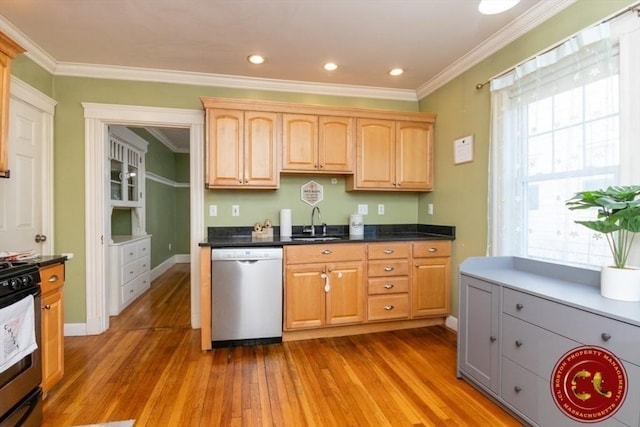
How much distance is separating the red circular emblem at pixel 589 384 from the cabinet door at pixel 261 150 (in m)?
2.50

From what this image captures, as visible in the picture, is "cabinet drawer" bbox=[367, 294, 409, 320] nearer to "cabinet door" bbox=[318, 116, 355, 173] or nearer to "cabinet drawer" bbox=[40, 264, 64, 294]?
"cabinet door" bbox=[318, 116, 355, 173]

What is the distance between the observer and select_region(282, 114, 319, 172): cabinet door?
10.3 ft

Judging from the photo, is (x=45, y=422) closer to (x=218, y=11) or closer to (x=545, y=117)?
(x=218, y=11)

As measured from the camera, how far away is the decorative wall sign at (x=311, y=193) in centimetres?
353

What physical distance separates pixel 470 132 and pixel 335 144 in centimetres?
127

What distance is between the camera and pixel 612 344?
4.42 feet

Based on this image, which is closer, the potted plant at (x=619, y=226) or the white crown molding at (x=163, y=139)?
the potted plant at (x=619, y=226)

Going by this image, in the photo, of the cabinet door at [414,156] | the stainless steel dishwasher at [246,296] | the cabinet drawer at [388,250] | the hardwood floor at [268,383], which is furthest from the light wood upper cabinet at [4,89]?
the cabinet door at [414,156]

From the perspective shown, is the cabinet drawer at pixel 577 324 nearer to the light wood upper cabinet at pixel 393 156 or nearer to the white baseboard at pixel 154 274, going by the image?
the light wood upper cabinet at pixel 393 156

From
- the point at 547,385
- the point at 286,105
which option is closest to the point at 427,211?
the point at 286,105

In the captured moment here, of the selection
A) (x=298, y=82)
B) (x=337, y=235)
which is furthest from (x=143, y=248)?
(x=298, y=82)

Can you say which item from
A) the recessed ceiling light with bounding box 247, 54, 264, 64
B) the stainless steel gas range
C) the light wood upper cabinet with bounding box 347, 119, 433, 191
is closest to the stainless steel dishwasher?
the stainless steel gas range

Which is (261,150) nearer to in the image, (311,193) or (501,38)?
(311,193)

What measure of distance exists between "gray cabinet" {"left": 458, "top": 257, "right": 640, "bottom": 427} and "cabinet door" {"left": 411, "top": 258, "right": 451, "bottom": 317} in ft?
2.85
